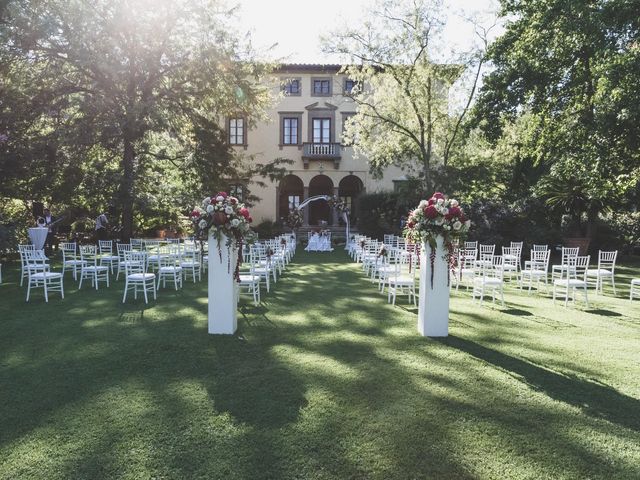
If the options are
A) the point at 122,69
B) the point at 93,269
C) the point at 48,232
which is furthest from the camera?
the point at 48,232

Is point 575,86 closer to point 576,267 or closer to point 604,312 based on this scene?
point 576,267

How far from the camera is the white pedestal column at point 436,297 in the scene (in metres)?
6.55

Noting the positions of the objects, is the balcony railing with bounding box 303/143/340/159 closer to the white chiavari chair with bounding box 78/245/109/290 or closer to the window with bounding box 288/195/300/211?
the window with bounding box 288/195/300/211

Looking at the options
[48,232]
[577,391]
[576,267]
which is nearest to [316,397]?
[577,391]

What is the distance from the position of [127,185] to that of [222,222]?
11770 millimetres

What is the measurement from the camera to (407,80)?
65.7 ft

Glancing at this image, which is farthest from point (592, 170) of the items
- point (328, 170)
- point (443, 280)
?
point (328, 170)

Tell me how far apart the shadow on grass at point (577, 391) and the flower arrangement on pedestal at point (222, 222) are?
3.56 m

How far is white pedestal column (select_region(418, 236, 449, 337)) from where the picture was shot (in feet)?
21.5

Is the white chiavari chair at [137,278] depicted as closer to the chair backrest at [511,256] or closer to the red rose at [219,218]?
the red rose at [219,218]

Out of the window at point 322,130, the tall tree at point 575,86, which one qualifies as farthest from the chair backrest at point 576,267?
the window at point 322,130

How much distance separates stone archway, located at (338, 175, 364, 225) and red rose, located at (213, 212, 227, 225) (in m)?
23.4

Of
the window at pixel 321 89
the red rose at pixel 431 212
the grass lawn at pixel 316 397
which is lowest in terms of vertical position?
the grass lawn at pixel 316 397

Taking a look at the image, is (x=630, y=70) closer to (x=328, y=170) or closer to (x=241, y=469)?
(x=241, y=469)
